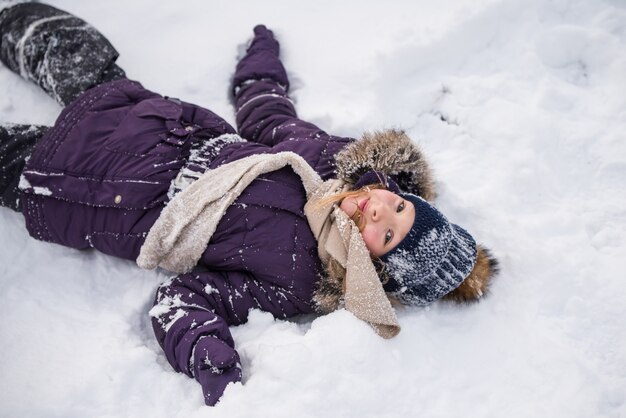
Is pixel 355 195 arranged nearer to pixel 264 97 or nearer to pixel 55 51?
pixel 264 97

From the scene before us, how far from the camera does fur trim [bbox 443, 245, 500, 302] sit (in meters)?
1.93

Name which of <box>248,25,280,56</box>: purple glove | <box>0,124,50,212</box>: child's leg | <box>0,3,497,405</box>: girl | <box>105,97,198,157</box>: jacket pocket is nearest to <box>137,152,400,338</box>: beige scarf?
<box>0,3,497,405</box>: girl

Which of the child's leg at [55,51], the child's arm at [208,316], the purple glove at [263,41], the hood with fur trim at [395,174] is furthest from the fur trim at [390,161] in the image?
the child's leg at [55,51]

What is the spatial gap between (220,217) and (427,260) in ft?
2.67

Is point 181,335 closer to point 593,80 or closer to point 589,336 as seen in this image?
point 589,336

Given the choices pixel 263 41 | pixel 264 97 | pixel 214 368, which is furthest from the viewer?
pixel 263 41

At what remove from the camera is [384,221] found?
1851 mm

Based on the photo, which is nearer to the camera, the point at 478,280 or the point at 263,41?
the point at 478,280

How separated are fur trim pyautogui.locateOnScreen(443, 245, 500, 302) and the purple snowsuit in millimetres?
567

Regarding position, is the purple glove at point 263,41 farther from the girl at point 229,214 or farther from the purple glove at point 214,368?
the purple glove at point 214,368

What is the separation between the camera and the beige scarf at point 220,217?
1.84 metres

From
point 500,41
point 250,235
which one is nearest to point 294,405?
point 250,235

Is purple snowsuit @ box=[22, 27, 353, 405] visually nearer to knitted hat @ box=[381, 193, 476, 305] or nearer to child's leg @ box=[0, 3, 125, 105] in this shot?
child's leg @ box=[0, 3, 125, 105]

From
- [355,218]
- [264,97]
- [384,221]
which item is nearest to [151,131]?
[264,97]
